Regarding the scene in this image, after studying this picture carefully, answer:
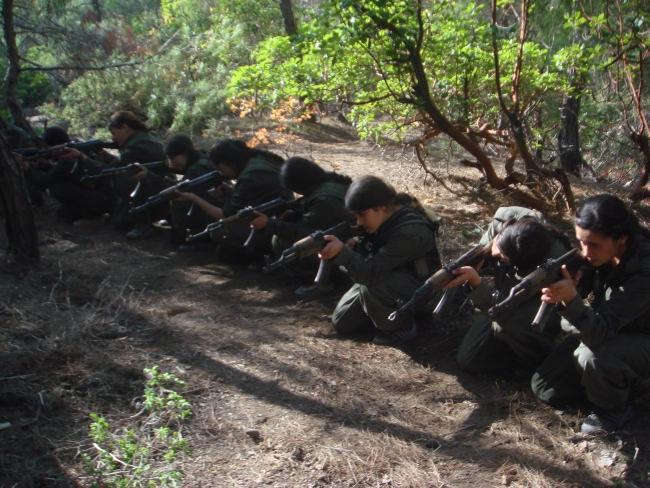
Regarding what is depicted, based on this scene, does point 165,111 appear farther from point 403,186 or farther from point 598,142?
point 598,142

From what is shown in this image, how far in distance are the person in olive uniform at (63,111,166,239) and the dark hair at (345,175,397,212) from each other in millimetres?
3673

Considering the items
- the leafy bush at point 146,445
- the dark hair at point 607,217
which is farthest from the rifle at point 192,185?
the dark hair at point 607,217

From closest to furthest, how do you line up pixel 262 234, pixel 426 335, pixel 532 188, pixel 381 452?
pixel 381 452 < pixel 426 335 < pixel 262 234 < pixel 532 188

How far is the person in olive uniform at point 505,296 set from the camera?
381 cm

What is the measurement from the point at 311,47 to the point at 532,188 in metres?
3.04

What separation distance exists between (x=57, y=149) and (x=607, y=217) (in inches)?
245

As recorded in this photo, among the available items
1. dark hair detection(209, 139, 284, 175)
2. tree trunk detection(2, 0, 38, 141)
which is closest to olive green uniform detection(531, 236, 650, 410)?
dark hair detection(209, 139, 284, 175)

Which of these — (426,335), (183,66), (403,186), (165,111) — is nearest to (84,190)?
Answer: (403,186)

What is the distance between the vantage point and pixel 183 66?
50.8 feet

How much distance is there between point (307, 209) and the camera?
557cm

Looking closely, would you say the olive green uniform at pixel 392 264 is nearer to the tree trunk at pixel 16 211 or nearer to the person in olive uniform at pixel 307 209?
the person in olive uniform at pixel 307 209

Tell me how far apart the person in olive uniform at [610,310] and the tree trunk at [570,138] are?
5878 millimetres

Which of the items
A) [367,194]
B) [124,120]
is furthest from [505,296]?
[124,120]

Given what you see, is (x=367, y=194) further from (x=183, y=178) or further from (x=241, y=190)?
(x=183, y=178)
